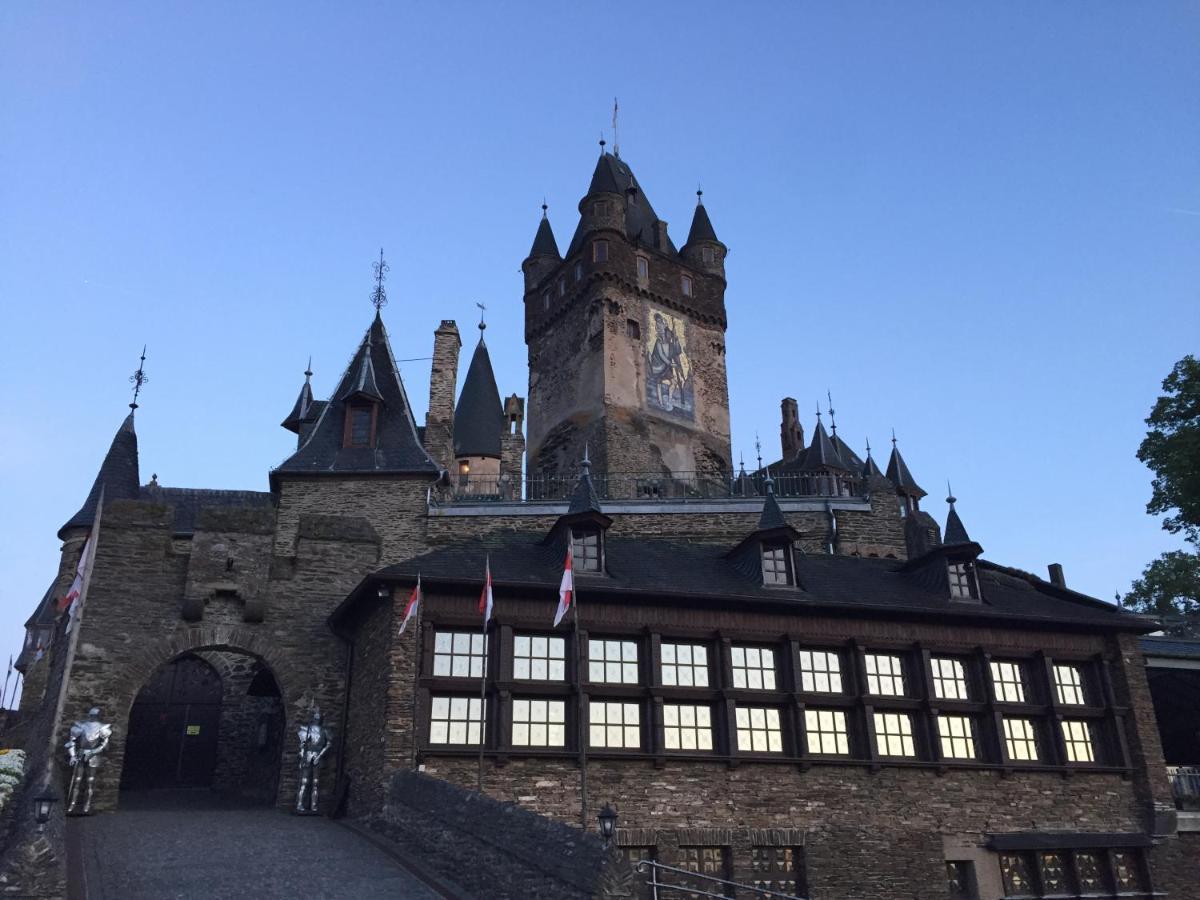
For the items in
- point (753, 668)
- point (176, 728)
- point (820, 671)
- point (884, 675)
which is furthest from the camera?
point (176, 728)

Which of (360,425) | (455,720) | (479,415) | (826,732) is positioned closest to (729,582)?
(826,732)

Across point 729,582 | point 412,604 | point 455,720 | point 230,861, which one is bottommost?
point 230,861

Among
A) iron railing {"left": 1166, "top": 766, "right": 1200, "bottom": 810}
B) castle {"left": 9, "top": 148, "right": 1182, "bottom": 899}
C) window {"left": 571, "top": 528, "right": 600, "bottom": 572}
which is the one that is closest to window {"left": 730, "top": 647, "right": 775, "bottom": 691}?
castle {"left": 9, "top": 148, "right": 1182, "bottom": 899}

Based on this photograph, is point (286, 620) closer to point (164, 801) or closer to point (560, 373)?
point (164, 801)

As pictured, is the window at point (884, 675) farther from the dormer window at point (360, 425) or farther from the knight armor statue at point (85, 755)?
the knight armor statue at point (85, 755)

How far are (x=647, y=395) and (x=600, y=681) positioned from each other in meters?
21.0

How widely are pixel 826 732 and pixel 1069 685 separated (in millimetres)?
5748

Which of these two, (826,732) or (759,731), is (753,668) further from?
(826,732)

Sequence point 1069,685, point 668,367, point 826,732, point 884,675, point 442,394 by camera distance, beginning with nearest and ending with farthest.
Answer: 1. point 826,732
2. point 884,675
3. point 1069,685
4. point 442,394
5. point 668,367

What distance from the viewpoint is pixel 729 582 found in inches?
800

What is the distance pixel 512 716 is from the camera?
1786 cm

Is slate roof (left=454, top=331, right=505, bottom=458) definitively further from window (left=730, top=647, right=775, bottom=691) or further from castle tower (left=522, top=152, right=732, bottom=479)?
window (left=730, top=647, right=775, bottom=691)

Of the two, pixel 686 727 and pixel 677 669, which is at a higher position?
pixel 677 669

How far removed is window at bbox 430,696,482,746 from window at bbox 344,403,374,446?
33.2ft
